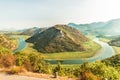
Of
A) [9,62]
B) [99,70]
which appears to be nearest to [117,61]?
[99,70]

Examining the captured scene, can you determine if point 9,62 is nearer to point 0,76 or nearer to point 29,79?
point 0,76

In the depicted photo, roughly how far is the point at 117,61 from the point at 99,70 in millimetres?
98366

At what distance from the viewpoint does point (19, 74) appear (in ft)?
58.7

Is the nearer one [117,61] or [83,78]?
[83,78]

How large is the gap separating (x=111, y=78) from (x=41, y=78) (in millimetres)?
13107

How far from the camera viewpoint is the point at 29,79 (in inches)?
649

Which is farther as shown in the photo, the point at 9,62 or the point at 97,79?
the point at 9,62

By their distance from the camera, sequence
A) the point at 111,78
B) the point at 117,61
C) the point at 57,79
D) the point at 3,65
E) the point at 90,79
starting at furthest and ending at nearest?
the point at 117,61, the point at 111,78, the point at 3,65, the point at 57,79, the point at 90,79

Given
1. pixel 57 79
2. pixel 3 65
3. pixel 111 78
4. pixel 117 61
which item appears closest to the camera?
pixel 57 79

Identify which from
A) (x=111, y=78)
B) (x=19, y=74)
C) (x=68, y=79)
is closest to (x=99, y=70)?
(x=111, y=78)

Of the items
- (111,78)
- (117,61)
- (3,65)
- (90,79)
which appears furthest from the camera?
(117,61)

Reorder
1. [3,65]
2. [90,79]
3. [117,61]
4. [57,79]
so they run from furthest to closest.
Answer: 1. [117,61]
2. [3,65]
3. [57,79]
4. [90,79]

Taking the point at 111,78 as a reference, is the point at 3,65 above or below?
above

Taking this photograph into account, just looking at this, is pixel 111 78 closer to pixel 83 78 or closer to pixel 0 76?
pixel 83 78
